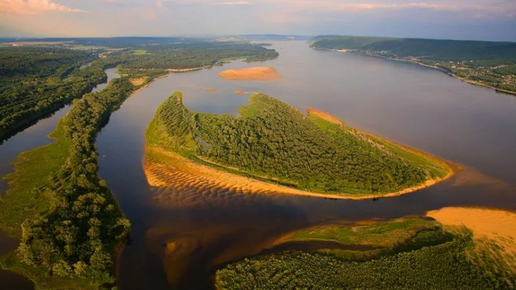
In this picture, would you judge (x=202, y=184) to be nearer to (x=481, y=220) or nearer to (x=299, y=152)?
(x=299, y=152)

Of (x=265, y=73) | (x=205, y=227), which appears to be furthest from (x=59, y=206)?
(x=265, y=73)

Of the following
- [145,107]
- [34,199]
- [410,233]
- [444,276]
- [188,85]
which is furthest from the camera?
[188,85]

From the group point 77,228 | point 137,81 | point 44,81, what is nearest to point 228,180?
point 77,228

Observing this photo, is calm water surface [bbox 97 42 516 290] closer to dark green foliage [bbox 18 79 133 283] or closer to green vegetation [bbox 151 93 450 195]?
dark green foliage [bbox 18 79 133 283]

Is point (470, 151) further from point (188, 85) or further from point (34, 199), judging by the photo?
point (188, 85)

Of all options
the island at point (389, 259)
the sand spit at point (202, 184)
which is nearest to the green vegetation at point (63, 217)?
the sand spit at point (202, 184)
